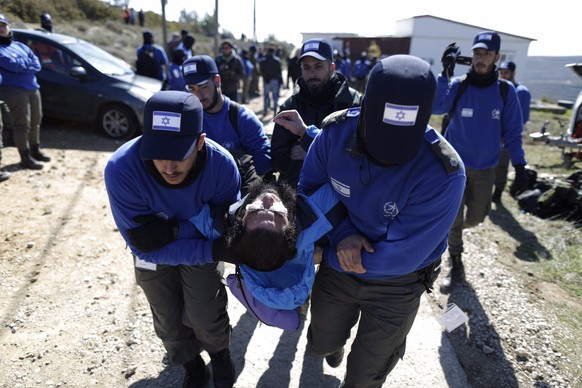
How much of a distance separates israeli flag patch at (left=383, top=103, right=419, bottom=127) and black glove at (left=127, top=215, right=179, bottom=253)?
1349 mm

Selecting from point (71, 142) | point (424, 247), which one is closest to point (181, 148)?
point (424, 247)

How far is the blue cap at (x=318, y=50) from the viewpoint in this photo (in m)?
3.28

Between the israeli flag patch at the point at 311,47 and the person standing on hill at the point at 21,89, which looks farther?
the person standing on hill at the point at 21,89

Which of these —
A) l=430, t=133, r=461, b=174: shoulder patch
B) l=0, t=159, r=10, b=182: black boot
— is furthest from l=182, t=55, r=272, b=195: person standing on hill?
l=0, t=159, r=10, b=182: black boot

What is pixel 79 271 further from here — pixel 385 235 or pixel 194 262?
pixel 385 235

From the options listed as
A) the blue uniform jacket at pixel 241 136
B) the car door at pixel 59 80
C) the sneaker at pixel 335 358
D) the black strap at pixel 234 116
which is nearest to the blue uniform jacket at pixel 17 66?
the car door at pixel 59 80

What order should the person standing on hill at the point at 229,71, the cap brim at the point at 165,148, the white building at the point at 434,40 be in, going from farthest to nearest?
the white building at the point at 434,40 → the person standing on hill at the point at 229,71 → the cap brim at the point at 165,148

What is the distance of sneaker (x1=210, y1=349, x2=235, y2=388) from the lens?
107 inches

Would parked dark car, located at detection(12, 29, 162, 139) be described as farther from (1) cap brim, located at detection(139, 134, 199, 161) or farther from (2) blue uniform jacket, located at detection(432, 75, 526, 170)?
(1) cap brim, located at detection(139, 134, 199, 161)

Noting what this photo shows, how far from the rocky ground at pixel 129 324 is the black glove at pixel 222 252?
1204mm

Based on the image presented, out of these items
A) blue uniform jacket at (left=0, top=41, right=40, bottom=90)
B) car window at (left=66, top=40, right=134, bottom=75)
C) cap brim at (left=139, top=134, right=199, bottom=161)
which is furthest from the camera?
car window at (left=66, top=40, right=134, bottom=75)

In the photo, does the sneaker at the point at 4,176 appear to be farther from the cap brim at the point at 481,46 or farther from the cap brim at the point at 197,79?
the cap brim at the point at 481,46

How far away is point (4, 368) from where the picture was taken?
2.84 m

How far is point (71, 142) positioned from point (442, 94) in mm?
7205
